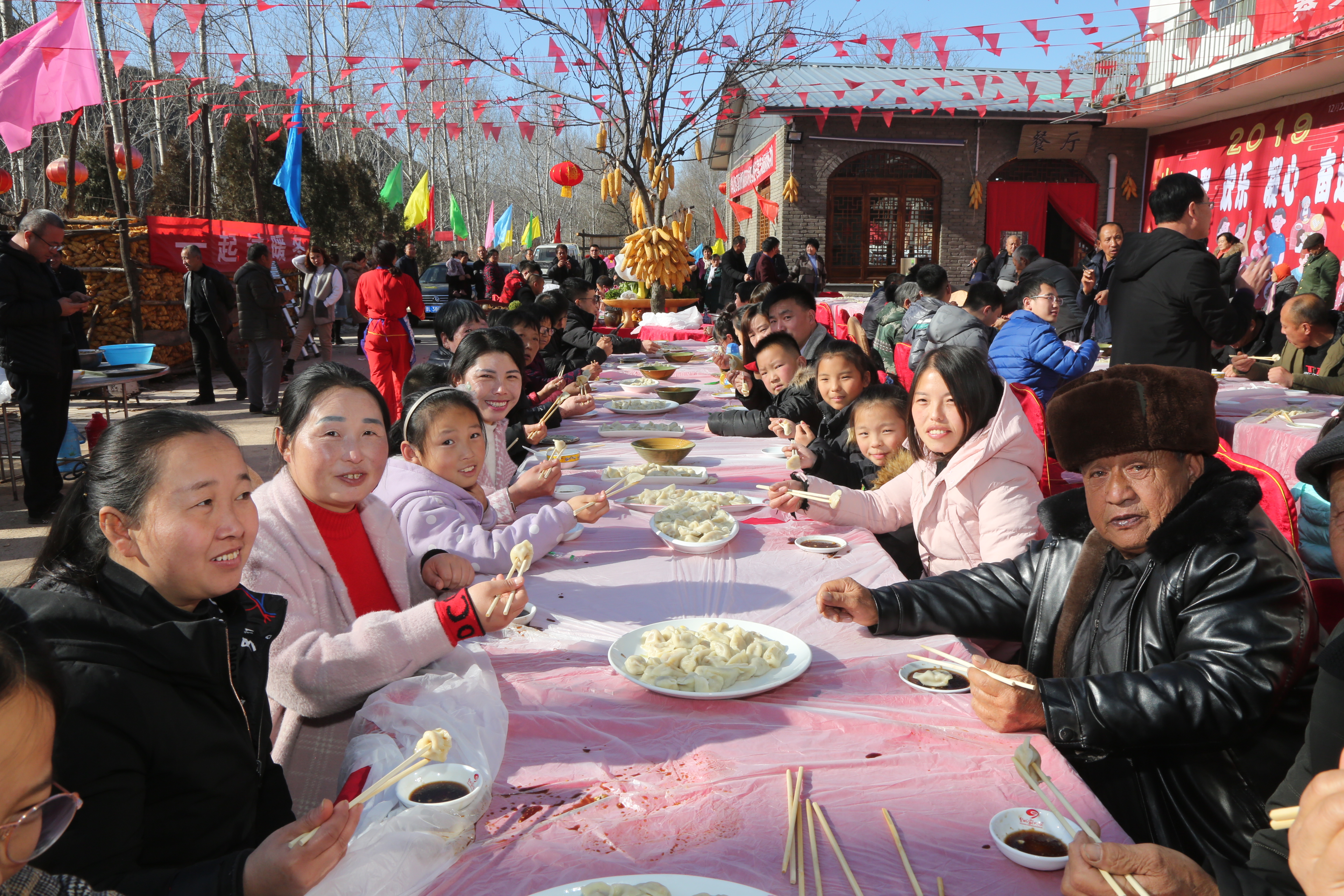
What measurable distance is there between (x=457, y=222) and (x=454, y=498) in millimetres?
20715

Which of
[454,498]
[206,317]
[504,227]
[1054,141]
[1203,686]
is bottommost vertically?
[1203,686]

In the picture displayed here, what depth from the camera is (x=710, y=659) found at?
66.2 inches

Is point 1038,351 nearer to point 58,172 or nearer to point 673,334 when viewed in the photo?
point 673,334

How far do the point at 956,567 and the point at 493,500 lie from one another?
5.01 feet

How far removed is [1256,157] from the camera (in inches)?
541

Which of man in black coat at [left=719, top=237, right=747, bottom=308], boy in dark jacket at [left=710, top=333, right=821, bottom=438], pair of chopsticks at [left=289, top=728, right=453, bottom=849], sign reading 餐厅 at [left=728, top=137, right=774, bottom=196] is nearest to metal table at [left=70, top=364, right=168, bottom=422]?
boy in dark jacket at [left=710, top=333, right=821, bottom=438]

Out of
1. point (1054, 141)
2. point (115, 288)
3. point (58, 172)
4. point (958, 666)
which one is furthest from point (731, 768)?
point (1054, 141)

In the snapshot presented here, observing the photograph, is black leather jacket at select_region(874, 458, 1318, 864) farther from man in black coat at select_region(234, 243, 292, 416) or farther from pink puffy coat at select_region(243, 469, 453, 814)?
man in black coat at select_region(234, 243, 292, 416)

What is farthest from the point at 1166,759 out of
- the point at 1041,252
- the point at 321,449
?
the point at 1041,252

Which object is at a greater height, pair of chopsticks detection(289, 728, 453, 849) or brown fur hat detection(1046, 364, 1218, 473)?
brown fur hat detection(1046, 364, 1218, 473)

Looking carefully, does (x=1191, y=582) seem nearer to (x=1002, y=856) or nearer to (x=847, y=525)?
(x=1002, y=856)

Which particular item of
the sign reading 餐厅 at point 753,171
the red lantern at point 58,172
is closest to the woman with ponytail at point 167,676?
the red lantern at point 58,172

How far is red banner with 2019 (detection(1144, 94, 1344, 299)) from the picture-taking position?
39.4ft

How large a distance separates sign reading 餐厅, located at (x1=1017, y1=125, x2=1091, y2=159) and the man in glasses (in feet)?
43.9
